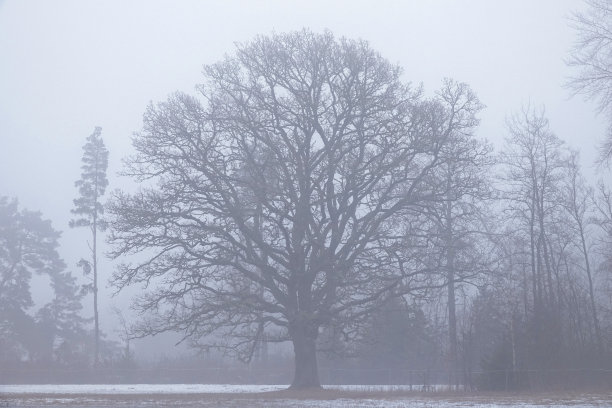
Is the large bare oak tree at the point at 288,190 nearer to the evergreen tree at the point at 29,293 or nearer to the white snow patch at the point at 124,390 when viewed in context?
the white snow patch at the point at 124,390

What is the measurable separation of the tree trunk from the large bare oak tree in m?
0.05

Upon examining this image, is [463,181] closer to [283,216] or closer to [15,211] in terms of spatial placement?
[283,216]

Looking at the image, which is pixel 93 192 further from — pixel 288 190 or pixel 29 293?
pixel 288 190

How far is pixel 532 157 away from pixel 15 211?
144 ft

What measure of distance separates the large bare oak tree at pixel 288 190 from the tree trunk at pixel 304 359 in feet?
0.16

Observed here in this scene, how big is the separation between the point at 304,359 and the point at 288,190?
765 cm

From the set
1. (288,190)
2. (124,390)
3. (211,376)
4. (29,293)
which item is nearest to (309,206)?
(288,190)

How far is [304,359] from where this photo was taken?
33.4 m

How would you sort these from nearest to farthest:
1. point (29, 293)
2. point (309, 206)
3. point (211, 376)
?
point (309, 206) < point (211, 376) < point (29, 293)

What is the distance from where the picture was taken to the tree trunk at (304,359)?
33.2 m

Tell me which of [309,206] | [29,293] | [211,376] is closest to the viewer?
[309,206]

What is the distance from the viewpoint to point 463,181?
109 ft

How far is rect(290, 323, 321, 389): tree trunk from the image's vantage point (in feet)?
109

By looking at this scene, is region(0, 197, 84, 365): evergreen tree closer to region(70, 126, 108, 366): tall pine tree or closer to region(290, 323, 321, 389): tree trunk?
region(70, 126, 108, 366): tall pine tree
